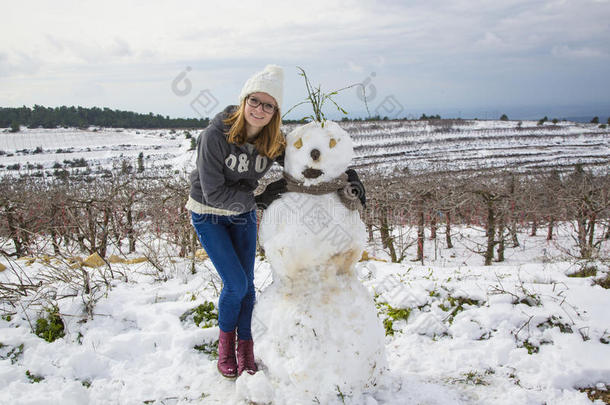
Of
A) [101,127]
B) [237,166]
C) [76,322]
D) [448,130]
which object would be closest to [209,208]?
[237,166]

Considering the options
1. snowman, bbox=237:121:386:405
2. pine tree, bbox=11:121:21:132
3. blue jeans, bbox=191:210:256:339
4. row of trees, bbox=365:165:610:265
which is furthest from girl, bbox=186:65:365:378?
pine tree, bbox=11:121:21:132

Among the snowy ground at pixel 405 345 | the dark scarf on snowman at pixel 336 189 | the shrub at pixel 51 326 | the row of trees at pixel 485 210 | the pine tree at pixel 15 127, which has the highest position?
the pine tree at pixel 15 127

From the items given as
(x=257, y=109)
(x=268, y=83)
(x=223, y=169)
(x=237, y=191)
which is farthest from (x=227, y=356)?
(x=268, y=83)

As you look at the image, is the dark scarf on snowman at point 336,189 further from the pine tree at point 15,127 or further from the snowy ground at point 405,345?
the pine tree at point 15,127

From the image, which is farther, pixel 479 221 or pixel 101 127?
pixel 101 127

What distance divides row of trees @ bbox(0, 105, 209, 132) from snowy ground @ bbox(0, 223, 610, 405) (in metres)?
46.9

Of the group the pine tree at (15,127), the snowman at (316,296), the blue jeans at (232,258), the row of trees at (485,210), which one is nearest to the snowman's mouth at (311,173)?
the snowman at (316,296)

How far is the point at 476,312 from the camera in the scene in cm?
351

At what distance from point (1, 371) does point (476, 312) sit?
13.1ft

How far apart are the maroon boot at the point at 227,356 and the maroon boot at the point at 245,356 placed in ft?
0.15

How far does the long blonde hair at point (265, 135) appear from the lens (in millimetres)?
2395

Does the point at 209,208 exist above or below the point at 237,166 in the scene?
below

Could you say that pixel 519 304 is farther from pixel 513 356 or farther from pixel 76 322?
pixel 76 322

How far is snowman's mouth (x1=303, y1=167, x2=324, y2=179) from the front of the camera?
252 centimetres
